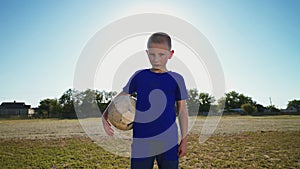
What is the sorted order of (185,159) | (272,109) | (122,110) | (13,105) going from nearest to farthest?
(122,110) < (185,159) < (272,109) < (13,105)

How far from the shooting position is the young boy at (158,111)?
232 cm

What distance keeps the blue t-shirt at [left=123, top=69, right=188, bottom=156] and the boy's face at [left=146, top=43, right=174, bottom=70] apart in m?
0.10

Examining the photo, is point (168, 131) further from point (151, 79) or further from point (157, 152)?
point (151, 79)

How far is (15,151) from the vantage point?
27.7ft

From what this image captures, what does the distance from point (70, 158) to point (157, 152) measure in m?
5.50

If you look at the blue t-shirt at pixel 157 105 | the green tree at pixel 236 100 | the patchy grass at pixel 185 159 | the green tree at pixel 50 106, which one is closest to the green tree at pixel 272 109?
the green tree at pixel 236 100

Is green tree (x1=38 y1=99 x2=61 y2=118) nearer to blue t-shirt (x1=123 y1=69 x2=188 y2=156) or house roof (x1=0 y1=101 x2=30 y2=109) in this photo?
house roof (x1=0 y1=101 x2=30 y2=109)

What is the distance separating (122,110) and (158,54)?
2.37ft

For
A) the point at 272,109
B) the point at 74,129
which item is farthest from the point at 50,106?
the point at 272,109

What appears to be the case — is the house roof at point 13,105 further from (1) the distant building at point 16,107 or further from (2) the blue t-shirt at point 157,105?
(2) the blue t-shirt at point 157,105

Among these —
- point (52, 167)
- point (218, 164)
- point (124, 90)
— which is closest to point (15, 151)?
point (52, 167)

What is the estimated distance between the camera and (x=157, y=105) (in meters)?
2.41

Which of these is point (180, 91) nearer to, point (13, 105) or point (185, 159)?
point (185, 159)

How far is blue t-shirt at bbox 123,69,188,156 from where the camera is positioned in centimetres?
235
